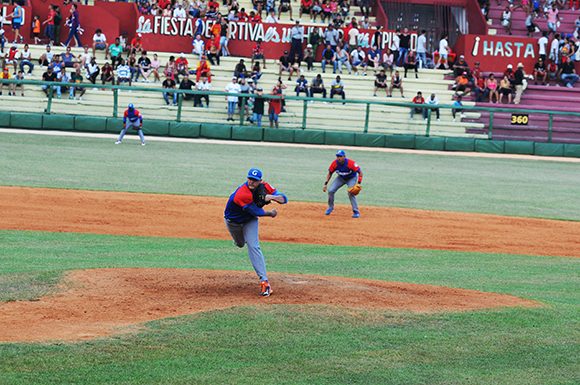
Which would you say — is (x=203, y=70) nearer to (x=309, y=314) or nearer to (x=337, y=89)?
(x=337, y=89)

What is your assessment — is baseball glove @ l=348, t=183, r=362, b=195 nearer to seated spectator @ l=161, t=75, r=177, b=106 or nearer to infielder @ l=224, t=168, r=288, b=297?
infielder @ l=224, t=168, r=288, b=297

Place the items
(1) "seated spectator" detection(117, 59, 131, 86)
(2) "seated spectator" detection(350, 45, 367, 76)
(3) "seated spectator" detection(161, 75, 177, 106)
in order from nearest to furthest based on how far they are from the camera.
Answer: (3) "seated spectator" detection(161, 75, 177, 106) < (1) "seated spectator" detection(117, 59, 131, 86) < (2) "seated spectator" detection(350, 45, 367, 76)

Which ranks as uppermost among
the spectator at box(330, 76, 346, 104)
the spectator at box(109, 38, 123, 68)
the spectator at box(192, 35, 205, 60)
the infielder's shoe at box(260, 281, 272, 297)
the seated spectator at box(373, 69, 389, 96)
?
the spectator at box(192, 35, 205, 60)

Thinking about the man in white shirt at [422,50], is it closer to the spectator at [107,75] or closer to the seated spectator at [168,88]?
the seated spectator at [168,88]

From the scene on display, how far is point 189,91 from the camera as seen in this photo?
126 feet

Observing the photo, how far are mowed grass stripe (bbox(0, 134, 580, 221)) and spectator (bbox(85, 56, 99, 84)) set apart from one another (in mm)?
5341

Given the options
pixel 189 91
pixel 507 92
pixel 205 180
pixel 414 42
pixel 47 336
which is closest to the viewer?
pixel 47 336

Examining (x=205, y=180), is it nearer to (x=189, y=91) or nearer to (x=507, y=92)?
(x=189, y=91)

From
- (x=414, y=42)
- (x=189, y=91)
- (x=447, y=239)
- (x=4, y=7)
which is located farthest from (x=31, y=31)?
(x=447, y=239)

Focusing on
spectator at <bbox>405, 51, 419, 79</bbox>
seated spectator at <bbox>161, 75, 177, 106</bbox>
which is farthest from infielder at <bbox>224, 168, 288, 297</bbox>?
spectator at <bbox>405, 51, 419, 79</bbox>

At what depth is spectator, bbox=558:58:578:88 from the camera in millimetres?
45156

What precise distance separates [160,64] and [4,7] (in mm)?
7817

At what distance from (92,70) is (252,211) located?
97.7ft

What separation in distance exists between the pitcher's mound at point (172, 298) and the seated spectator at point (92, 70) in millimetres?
27279
